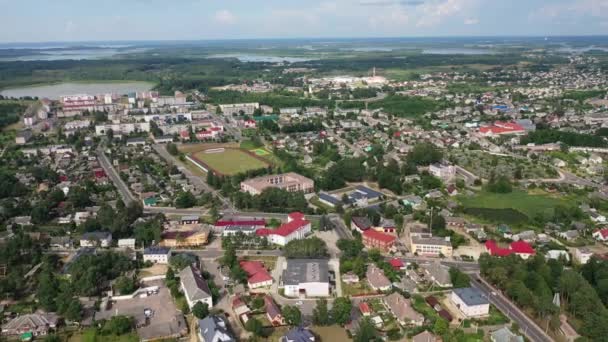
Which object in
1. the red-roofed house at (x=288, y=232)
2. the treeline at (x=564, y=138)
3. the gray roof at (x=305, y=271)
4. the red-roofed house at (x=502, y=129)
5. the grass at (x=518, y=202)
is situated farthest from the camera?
the red-roofed house at (x=502, y=129)

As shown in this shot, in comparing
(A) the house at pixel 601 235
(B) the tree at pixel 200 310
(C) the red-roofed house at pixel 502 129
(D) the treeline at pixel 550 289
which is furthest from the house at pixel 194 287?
(C) the red-roofed house at pixel 502 129

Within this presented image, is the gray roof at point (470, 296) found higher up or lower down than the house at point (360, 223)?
lower down

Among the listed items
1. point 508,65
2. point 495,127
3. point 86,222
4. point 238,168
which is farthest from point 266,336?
point 508,65

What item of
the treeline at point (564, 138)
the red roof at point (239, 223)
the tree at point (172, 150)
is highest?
the treeline at point (564, 138)

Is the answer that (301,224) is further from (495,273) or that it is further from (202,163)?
(202,163)

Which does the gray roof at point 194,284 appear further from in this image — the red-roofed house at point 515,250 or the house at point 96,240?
the red-roofed house at point 515,250
